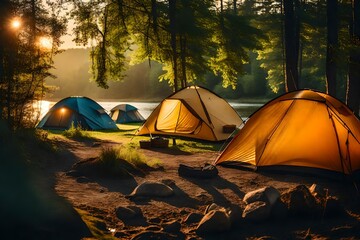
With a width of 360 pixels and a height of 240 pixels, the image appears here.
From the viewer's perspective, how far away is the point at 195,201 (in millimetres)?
A: 8148

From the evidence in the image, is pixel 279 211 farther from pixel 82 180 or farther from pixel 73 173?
pixel 73 173

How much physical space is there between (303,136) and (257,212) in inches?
156

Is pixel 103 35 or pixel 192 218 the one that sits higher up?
pixel 103 35

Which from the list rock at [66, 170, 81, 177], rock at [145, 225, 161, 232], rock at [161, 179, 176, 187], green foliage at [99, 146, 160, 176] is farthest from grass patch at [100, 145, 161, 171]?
rock at [145, 225, 161, 232]

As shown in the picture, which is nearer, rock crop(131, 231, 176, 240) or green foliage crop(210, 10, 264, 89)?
rock crop(131, 231, 176, 240)

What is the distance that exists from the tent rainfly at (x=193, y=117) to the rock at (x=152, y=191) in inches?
308

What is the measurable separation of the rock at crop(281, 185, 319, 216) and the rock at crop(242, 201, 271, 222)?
0.42 m

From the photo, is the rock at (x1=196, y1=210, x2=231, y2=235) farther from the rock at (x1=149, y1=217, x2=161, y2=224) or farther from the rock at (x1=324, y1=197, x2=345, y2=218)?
the rock at (x1=324, y1=197, x2=345, y2=218)

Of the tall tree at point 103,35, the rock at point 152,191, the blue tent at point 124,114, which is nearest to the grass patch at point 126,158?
the rock at point 152,191

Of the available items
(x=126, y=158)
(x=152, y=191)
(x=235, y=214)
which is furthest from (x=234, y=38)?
(x=235, y=214)

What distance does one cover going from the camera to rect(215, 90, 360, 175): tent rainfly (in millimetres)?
9836

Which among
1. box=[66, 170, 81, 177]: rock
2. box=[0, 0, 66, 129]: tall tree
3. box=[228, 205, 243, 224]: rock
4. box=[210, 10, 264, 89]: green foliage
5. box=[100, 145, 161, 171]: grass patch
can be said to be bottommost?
box=[228, 205, 243, 224]: rock

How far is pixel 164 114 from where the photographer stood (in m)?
17.4

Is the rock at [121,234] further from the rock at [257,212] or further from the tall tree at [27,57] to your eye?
the tall tree at [27,57]
